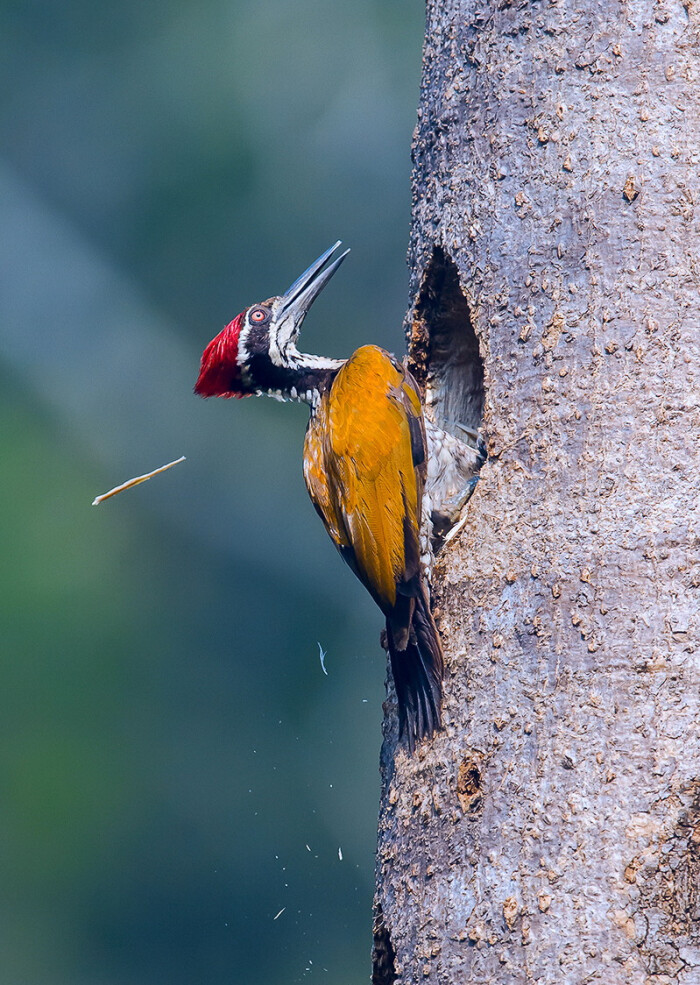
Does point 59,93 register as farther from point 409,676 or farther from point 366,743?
point 409,676

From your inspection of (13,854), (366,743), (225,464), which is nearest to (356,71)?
(225,464)

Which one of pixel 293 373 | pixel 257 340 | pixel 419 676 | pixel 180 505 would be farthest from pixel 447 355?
pixel 180 505

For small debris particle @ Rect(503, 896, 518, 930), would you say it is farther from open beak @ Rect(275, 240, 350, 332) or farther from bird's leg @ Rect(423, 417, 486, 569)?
open beak @ Rect(275, 240, 350, 332)

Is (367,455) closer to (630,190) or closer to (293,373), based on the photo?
(293,373)

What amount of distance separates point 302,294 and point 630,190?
1.65m

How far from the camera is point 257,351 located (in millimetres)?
4141

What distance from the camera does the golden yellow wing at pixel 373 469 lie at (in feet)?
11.0

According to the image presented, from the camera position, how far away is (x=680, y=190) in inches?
111

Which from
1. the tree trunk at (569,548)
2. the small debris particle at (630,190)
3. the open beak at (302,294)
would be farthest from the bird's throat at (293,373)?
the small debris particle at (630,190)

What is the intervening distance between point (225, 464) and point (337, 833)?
8.96ft

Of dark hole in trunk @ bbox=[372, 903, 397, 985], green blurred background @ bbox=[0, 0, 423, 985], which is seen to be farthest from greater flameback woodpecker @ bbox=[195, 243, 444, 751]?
green blurred background @ bbox=[0, 0, 423, 985]

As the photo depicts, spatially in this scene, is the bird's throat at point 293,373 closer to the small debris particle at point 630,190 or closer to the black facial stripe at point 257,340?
the black facial stripe at point 257,340

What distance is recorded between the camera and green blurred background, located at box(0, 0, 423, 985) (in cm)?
862

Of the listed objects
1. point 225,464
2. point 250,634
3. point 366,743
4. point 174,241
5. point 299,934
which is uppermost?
point 174,241
